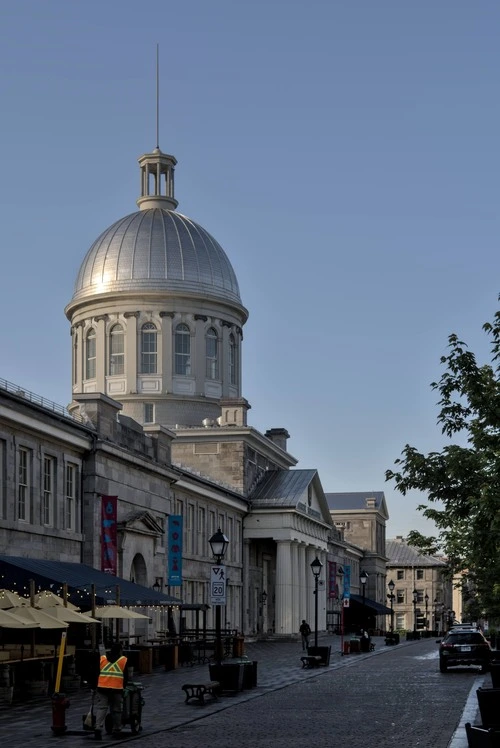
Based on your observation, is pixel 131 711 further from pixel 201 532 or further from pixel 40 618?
pixel 201 532

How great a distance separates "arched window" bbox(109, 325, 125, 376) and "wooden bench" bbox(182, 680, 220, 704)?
207ft

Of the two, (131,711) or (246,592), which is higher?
(131,711)

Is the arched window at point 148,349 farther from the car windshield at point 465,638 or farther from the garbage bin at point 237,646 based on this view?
the car windshield at point 465,638

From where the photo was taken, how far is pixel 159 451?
5812cm

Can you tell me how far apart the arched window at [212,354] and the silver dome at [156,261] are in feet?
9.22

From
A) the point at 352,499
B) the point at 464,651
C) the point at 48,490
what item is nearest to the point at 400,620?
the point at 352,499

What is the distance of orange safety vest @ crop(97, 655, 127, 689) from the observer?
73.3 ft

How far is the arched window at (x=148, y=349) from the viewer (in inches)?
3679

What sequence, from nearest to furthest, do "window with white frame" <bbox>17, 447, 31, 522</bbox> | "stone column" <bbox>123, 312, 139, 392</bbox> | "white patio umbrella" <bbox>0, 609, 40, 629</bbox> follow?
"white patio umbrella" <bbox>0, 609, 40, 629</bbox> < "window with white frame" <bbox>17, 447, 31, 522</bbox> < "stone column" <bbox>123, 312, 139, 392</bbox>

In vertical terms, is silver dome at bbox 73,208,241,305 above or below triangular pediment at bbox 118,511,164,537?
above

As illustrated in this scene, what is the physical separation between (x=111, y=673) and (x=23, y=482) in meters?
20.5

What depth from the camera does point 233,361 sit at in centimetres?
9769

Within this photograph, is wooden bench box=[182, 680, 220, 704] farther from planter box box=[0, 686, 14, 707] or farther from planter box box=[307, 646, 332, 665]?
planter box box=[307, 646, 332, 665]

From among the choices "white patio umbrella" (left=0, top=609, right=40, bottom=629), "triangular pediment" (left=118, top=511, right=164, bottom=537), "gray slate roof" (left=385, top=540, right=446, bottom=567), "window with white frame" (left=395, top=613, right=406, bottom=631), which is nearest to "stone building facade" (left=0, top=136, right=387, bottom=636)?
"triangular pediment" (left=118, top=511, right=164, bottom=537)
